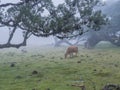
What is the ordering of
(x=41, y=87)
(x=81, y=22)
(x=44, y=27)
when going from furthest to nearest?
1. (x=81, y=22)
2. (x=44, y=27)
3. (x=41, y=87)

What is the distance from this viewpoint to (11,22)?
2681cm

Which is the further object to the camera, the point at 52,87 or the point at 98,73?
the point at 98,73

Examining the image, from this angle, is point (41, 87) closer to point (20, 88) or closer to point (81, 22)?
point (20, 88)

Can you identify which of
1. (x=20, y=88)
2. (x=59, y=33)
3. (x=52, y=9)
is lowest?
(x=20, y=88)

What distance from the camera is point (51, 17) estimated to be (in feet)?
83.4

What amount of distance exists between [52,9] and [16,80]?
7.69 metres

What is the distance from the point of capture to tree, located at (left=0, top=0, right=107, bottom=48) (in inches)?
971

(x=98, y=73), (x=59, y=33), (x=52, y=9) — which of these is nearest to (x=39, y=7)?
(x=52, y=9)

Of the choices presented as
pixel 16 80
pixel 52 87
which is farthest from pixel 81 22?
pixel 52 87

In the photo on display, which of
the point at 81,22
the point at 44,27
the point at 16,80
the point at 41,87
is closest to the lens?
the point at 41,87

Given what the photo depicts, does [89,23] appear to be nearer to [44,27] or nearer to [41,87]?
[44,27]

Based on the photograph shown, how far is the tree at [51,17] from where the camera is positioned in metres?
24.7

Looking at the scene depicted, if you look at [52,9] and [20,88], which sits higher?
[52,9]

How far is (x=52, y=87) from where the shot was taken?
57.3 feet
